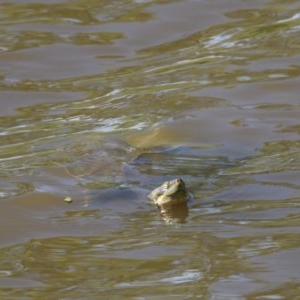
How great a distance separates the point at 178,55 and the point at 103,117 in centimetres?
136

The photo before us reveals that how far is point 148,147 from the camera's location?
6.87 m

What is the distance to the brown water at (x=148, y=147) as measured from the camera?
484 centimetres

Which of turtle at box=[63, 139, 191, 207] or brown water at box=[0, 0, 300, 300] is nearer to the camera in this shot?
brown water at box=[0, 0, 300, 300]

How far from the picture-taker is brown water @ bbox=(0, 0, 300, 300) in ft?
15.9

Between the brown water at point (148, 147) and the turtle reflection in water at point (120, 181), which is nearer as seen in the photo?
the brown water at point (148, 147)

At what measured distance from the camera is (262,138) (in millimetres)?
6836

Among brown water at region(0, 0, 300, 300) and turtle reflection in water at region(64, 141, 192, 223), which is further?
turtle reflection in water at region(64, 141, 192, 223)

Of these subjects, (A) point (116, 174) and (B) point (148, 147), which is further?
(B) point (148, 147)

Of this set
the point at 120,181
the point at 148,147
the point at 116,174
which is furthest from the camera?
the point at 148,147

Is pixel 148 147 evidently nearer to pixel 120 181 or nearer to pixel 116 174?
pixel 116 174

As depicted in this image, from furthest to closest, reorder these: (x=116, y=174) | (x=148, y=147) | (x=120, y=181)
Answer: (x=148, y=147)
(x=116, y=174)
(x=120, y=181)

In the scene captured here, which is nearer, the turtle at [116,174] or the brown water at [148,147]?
the brown water at [148,147]

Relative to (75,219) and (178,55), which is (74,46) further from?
(75,219)

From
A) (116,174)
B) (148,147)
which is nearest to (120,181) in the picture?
(116,174)
